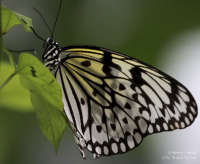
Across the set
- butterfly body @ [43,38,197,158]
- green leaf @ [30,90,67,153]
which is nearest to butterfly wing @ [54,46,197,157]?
butterfly body @ [43,38,197,158]

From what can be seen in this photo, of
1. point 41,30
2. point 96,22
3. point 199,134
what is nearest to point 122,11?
point 96,22

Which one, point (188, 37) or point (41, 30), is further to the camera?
point (41, 30)

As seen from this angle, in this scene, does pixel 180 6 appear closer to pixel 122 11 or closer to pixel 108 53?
pixel 122 11

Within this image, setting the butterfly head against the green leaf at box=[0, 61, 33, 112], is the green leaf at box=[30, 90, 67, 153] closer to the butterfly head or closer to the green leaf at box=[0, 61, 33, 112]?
the green leaf at box=[0, 61, 33, 112]

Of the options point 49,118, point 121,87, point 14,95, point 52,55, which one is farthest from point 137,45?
point 49,118

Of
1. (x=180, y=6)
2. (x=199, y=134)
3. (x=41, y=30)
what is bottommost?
(x=199, y=134)

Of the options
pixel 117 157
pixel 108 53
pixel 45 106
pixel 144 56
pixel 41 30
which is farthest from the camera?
pixel 41 30

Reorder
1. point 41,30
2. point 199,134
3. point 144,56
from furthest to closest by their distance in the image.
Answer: point 41,30 < point 199,134 < point 144,56
